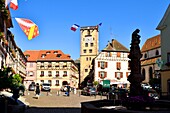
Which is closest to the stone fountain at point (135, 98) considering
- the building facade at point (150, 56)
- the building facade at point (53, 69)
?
the building facade at point (150, 56)

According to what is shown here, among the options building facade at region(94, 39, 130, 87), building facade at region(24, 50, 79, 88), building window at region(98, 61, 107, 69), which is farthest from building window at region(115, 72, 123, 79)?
building facade at region(24, 50, 79, 88)

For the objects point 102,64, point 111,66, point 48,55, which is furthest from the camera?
point 48,55

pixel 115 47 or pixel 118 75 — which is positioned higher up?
pixel 115 47

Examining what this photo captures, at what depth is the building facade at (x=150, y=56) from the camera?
225 feet

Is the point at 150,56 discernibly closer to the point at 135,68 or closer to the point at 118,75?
the point at 118,75

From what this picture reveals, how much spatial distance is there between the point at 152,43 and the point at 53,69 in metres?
28.1

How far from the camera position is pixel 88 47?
9012 centimetres

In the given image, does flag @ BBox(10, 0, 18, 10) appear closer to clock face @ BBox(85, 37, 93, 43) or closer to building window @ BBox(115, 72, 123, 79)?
building window @ BBox(115, 72, 123, 79)

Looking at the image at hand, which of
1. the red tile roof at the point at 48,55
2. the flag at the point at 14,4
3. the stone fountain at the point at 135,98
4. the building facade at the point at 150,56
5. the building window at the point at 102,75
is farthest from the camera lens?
the red tile roof at the point at 48,55

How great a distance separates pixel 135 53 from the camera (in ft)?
50.9

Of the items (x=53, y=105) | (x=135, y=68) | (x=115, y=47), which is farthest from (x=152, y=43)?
(x=135, y=68)

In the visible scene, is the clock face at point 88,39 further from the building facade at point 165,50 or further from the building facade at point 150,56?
the building facade at point 165,50

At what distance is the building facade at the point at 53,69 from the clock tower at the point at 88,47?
7229 millimetres

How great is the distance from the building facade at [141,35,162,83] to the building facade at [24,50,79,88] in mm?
20917
